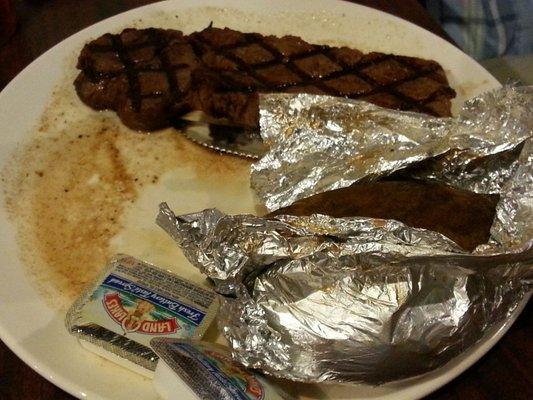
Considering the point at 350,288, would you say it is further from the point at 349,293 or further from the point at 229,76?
the point at 229,76

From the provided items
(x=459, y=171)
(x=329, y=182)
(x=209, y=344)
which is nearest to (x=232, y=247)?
(x=209, y=344)

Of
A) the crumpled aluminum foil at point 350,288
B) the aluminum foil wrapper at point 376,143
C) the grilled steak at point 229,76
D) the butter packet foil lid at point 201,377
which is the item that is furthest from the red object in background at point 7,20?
the butter packet foil lid at point 201,377

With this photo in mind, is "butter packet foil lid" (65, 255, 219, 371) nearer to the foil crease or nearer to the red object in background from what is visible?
the foil crease

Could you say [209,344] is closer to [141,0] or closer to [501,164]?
[501,164]

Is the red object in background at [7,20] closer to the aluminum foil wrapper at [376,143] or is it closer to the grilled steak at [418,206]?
the aluminum foil wrapper at [376,143]

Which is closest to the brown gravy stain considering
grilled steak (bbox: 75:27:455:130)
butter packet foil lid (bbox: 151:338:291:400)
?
grilled steak (bbox: 75:27:455:130)

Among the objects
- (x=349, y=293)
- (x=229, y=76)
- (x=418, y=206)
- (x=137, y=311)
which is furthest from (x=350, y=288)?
(x=229, y=76)
